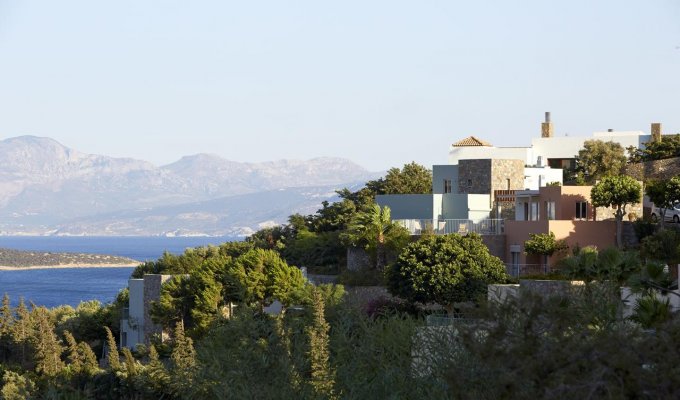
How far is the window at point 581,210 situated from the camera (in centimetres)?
5506

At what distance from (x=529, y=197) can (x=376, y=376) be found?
93.5 ft

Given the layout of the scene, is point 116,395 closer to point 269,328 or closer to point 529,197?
point 269,328

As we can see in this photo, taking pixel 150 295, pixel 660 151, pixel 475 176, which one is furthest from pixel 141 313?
pixel 660 151

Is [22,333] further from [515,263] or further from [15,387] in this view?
[515,263]

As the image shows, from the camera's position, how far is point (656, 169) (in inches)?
2554

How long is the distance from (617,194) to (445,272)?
324 inches

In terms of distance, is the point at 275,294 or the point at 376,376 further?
the point at 275,294

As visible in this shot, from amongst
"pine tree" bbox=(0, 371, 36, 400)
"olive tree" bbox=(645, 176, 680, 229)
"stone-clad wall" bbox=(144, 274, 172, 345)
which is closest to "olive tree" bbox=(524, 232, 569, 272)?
"olive tree" bbox=(645, 176, 680, 229)

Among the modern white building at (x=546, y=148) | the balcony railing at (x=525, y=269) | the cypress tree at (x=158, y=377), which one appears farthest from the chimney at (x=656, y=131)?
the cypress tree at (x=158, y=377)

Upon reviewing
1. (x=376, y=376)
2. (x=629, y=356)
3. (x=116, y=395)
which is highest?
(x=629, y=356)

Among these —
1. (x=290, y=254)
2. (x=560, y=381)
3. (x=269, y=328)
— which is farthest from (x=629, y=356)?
(x=290, y=254)

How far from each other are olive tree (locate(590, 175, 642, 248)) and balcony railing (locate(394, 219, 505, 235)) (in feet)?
20.6

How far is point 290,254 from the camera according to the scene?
67000mm

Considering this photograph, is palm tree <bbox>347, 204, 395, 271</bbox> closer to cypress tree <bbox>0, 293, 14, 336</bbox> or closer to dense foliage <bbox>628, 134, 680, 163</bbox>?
dense foliage <bbox>628, 134, 680, 163</bbox>
